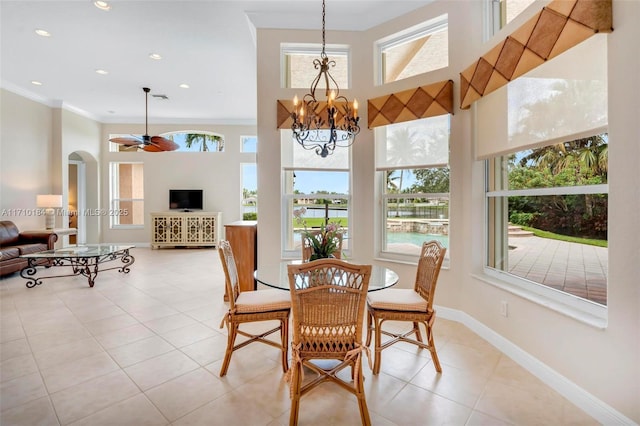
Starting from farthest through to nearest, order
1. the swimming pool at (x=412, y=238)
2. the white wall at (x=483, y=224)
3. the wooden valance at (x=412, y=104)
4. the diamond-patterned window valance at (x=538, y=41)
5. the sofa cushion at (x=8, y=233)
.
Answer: the sofa cushion at (x=8, y=233), the swimming pool at (x=412, y=238), the wooden valance at (x=412, y=104), the diamond-patterned window valance at (x=538, y=41), the white wall at (x=483, y=224)

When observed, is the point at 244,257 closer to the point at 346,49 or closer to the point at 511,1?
the point at 346,49

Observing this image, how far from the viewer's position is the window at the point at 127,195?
320 inches

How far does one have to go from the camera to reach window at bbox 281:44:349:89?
12.3 ft

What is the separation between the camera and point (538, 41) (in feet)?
7.00

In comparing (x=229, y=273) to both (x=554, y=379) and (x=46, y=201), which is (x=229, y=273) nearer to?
(x=554, y=379)

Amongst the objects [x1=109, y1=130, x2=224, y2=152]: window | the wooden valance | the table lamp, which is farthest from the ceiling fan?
the wooden valance

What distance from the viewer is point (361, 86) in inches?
145

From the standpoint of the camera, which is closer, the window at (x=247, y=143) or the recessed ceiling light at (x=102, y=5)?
the recessed ceiling light at (x=102, y=5)

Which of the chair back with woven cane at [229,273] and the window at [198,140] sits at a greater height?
the window at [198,140]

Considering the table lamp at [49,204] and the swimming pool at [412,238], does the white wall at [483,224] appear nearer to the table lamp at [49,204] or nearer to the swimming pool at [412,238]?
the swimming pool at [412,238]

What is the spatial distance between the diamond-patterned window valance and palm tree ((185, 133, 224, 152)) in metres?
6.75

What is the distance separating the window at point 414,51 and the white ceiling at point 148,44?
26 centimetres

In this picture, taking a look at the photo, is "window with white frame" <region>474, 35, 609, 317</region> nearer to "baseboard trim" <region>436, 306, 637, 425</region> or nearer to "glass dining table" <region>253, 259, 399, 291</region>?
"baseboard trim" <region>436, 306, 637, 425</region>

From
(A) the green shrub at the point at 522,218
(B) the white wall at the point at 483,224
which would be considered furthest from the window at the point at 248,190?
(A) the green shrub at the point at 522,218
